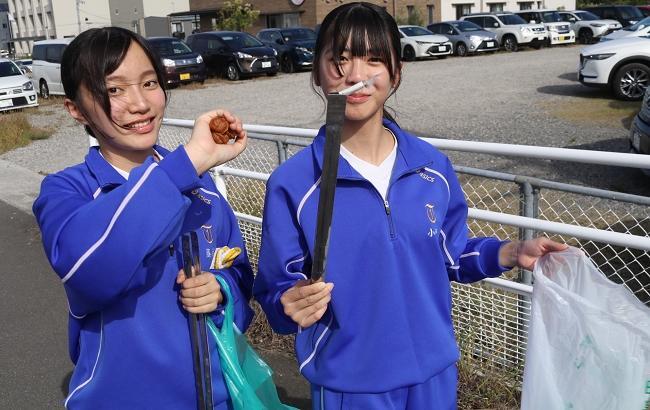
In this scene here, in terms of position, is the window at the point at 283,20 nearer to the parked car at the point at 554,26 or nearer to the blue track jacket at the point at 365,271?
the parked car at the point at 554,26

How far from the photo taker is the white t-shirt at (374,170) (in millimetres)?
1668

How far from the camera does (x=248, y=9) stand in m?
39.4

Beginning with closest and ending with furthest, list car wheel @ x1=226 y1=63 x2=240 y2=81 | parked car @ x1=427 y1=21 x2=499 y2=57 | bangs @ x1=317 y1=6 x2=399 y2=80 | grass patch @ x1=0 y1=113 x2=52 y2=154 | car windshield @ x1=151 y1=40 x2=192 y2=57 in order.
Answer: bangs @ x1=317 y1=6 x2=399 y2=80 → grass patch @ x1=0 y1=113 x2=52 y2=154 → car windshield @ x1=151 y1=40 x2=192 y2=57 → car wheel @ x1=226 y1=63 x2=240 y2=81 → parked car @ x1=427 y1=21 x2=499 y2=57

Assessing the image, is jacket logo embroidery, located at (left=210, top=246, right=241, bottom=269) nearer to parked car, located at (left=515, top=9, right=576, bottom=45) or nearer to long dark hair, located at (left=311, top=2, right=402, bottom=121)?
long dark hair, located at (left=311, top=2, right=402, bottom=121)

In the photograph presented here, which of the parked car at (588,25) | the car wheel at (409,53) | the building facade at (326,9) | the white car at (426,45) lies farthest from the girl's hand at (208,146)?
the building facade at (326,9)

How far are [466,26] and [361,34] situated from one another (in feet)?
81.1

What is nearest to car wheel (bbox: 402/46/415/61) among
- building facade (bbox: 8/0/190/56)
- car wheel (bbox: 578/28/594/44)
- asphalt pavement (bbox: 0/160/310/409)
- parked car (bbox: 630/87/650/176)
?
car wheel (bbox: 578/28/594/44)

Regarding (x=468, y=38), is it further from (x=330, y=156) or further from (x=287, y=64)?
(x=330, y=156)

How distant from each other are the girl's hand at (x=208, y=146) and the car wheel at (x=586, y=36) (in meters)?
27.5

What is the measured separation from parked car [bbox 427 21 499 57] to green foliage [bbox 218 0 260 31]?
16408 millimetres

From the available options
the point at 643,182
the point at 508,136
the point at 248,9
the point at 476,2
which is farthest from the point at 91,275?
the point at 476,2

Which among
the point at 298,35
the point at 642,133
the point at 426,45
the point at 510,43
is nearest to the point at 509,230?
the point at 642,133

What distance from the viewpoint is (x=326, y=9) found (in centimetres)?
3991

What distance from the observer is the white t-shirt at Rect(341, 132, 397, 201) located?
1.67m
